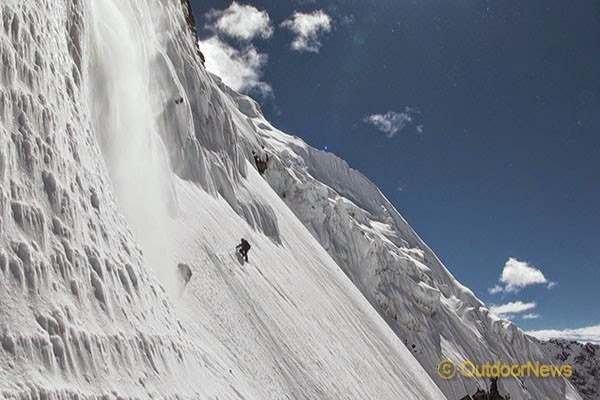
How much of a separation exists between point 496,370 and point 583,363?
13335 cm

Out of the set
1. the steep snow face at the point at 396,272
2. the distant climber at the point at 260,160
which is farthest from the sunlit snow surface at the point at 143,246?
the steep snow face at the point at 396,272

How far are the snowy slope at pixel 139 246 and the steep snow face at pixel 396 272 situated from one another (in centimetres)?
2478

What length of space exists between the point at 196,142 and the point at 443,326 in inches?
2530

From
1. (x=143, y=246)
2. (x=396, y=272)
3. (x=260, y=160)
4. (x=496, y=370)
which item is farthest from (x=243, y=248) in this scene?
(x=496, y=370)

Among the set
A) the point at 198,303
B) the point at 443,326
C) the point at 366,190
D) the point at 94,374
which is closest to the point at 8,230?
the point at 94,374

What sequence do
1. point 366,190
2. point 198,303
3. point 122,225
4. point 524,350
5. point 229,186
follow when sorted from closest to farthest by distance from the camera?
point 122,225 < point 198,303 < point 229,186 < point 524,350 < point 366,190

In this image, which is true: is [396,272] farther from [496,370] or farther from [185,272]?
[185,272]

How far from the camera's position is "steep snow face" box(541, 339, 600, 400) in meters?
174

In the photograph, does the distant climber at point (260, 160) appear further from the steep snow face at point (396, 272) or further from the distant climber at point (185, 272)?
the distant climber at point (185, 272)

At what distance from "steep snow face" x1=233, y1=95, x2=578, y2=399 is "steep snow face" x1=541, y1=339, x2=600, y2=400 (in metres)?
80.4

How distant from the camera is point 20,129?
682 centimetres

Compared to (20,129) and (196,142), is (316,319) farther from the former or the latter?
(20,129)

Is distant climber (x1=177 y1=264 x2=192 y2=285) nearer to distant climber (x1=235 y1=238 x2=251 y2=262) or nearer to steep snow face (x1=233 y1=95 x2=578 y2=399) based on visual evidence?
distant climber (x1=235 y1=238 x2=251 y2=262)

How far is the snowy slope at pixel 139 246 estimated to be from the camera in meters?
6.35
